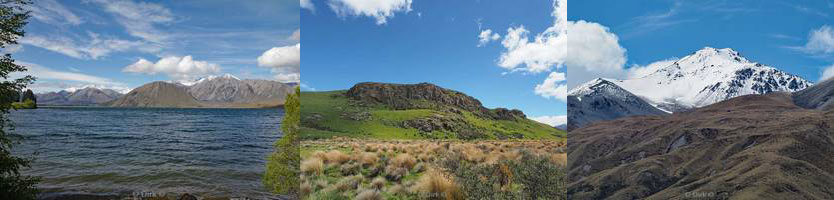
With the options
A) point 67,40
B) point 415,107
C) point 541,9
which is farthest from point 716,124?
point 67,40

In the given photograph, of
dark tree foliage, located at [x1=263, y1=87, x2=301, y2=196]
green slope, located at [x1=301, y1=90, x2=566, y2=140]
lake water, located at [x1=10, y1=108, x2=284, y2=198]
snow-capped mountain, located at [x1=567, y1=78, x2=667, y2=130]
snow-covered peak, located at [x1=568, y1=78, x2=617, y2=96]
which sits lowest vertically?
lake water, located at [x1=10, y1=108, x2=284, y2=198]

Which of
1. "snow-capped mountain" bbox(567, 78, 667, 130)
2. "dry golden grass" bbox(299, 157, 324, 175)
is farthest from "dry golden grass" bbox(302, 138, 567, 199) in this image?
"snow-capped mountain" bbox(567, 78, 667, 130)

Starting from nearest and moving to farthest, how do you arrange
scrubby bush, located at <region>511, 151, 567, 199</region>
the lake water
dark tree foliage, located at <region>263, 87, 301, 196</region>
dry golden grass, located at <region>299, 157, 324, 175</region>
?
scrubby bush, located at <region>511, 151, 567, 199</region>, dry golden grass, located at <region>299, 157, 324, 175</region>, dark tree foliage, located at <region>263, 87, 301, 196</region>, the lake water

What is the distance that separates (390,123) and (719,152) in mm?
4702

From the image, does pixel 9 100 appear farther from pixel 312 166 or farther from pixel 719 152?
pixel 719 152

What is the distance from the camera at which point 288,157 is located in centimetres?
1238

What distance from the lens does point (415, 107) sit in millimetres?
6102

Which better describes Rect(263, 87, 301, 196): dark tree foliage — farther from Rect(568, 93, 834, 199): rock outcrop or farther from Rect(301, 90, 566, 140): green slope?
Rect(568, 93, 834, 199): rock outcrop

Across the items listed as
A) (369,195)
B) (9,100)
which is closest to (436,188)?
(369,195)

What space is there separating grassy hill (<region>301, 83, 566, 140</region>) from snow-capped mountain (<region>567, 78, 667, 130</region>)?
0.83 m

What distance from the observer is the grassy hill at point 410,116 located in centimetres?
606

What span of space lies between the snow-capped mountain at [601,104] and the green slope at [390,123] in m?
0.83

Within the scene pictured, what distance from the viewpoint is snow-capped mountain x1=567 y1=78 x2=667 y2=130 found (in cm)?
681

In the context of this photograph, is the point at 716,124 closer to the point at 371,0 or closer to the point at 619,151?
the point at 619,151
